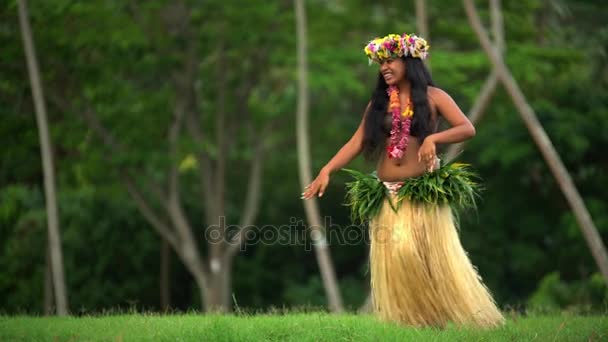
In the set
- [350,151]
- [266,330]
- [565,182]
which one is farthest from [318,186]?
[565,182]

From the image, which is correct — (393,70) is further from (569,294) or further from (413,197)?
(569,294)

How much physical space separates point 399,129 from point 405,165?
0.90 feet

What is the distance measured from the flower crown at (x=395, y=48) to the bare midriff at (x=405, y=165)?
64cm

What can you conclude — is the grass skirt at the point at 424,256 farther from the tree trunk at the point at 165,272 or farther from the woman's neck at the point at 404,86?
the tree trunk at the point at 165,272

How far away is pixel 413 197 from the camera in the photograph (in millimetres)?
7230

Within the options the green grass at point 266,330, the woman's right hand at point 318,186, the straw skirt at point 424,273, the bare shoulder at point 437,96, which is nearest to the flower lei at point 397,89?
the bare shoulder at point 437,96

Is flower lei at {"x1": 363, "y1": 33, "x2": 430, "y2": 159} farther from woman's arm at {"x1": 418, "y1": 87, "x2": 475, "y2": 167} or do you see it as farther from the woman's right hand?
the woman's right hand

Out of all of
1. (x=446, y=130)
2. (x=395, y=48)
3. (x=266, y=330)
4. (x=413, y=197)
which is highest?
(x=395, y=48)

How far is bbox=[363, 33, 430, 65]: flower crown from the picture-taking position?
24.1 feet

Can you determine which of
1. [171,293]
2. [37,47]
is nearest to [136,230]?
[171,293]

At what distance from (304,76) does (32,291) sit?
885 cm

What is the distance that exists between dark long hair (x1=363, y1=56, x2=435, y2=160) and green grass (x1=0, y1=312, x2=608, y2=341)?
1330 mm

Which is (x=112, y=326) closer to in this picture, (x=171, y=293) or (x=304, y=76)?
(x=304, y=76)

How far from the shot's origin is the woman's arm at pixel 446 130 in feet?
→ 22.9
